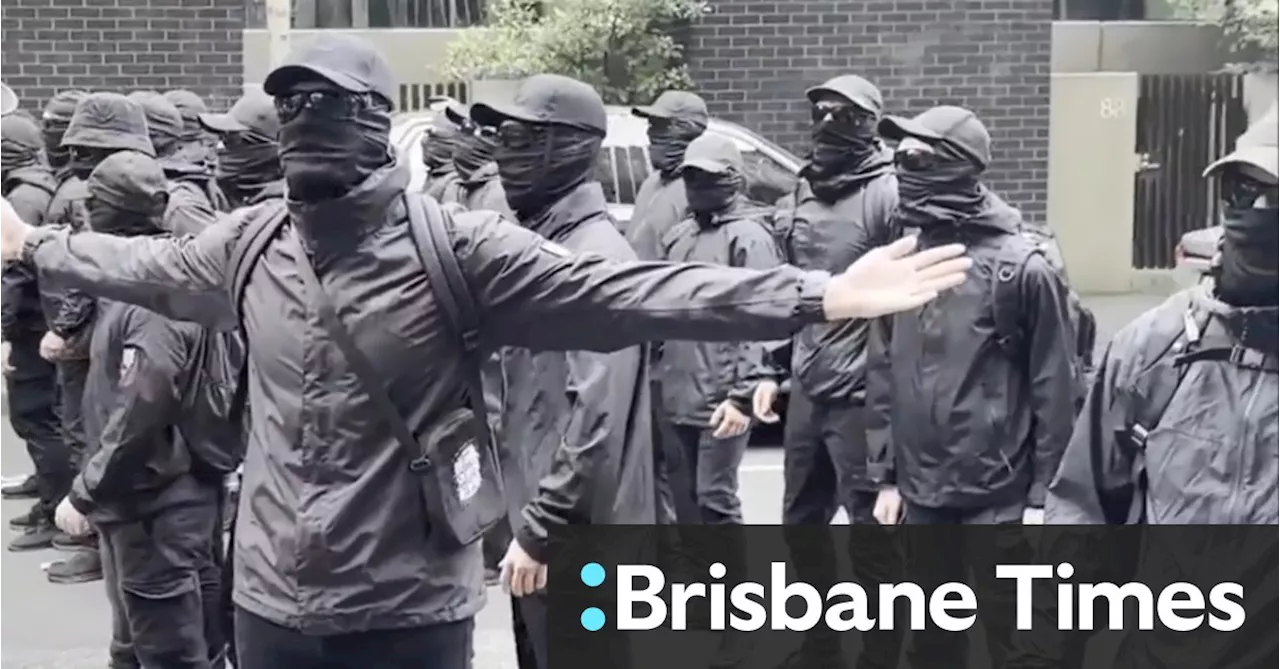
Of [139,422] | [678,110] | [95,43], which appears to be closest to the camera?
[139,422]

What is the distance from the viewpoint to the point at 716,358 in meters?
6.84

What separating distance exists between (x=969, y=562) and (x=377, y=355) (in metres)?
2.49

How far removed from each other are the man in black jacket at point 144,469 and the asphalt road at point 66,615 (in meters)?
1.35

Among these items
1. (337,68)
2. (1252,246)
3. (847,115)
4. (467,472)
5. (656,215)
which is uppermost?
(337,68)

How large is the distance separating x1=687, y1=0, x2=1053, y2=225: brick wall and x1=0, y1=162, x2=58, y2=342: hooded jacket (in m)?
6.47

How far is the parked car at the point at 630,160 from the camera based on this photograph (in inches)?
409

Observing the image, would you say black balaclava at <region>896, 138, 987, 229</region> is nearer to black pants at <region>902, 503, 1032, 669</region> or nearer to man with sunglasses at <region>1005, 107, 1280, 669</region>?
black pants at <region>902, 503, 1032, 669</region>

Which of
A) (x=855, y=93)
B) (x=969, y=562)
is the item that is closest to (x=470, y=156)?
(x=855, y=93)

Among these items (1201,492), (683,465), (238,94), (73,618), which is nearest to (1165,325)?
(1201,492)

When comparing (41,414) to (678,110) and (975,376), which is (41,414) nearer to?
(678,110)

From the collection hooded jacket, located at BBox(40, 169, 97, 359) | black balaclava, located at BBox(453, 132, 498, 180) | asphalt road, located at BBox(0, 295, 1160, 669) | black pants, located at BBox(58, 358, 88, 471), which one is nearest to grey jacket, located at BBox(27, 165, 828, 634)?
asphalt road, located at BBox(0, 295, 1160, 669)

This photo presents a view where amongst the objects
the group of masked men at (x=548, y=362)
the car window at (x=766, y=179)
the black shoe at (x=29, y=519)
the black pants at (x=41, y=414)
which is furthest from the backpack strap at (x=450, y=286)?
the car window at (x=766, y=179)

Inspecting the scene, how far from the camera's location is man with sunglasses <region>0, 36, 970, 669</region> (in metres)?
3.58

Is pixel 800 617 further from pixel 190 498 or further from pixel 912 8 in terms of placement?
pixel 912 8
